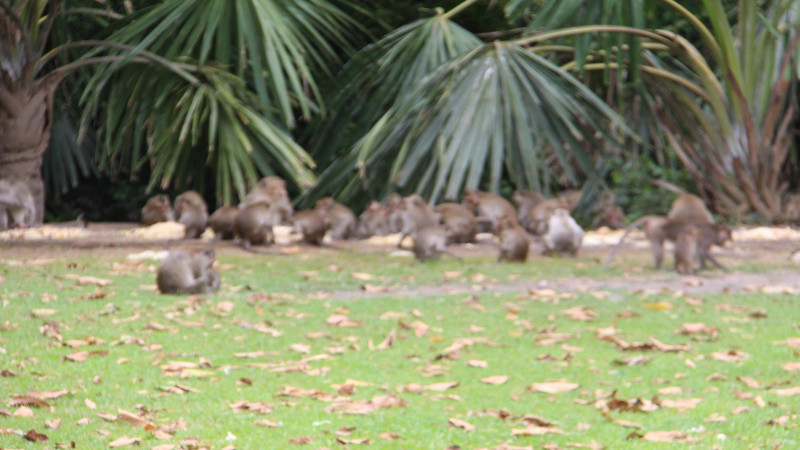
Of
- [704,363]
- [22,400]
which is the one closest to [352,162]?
[704,363]

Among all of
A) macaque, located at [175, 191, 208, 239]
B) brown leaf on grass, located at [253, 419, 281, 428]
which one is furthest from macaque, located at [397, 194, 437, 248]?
brown leaf on grass, located at [253, 419, 281, 428]

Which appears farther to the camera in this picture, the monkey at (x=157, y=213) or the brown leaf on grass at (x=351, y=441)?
the monkey at (x=157, y=213)

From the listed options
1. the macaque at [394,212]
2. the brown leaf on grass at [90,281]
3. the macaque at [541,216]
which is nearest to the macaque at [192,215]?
the macaque at [394,212]

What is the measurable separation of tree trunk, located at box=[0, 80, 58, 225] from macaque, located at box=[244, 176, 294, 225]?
2.78 meters

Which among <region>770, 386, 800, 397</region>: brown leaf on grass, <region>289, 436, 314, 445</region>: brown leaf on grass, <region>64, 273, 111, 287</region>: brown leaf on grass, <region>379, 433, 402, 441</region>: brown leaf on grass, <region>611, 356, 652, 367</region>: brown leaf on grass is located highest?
<region>64, 273, 111, 287</region>: brown leaf on grass

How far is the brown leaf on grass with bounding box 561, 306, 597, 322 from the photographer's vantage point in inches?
330

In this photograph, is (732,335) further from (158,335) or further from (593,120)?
(593,120)

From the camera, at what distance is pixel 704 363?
6.99m

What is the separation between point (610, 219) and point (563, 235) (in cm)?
373

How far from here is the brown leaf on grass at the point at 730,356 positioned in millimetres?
7066

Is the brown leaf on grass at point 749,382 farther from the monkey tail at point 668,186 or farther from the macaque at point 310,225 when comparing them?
the monkey tail at point 668,186

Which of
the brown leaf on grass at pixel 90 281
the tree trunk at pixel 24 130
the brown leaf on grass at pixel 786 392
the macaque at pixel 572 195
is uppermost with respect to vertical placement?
the tree trunk at pixel 24 130

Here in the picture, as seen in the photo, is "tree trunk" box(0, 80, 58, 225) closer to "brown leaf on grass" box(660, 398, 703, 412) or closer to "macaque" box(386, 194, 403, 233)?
"macaque" box(386, 194, 403, 233)

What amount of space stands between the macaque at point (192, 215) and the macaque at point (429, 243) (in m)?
3.00
